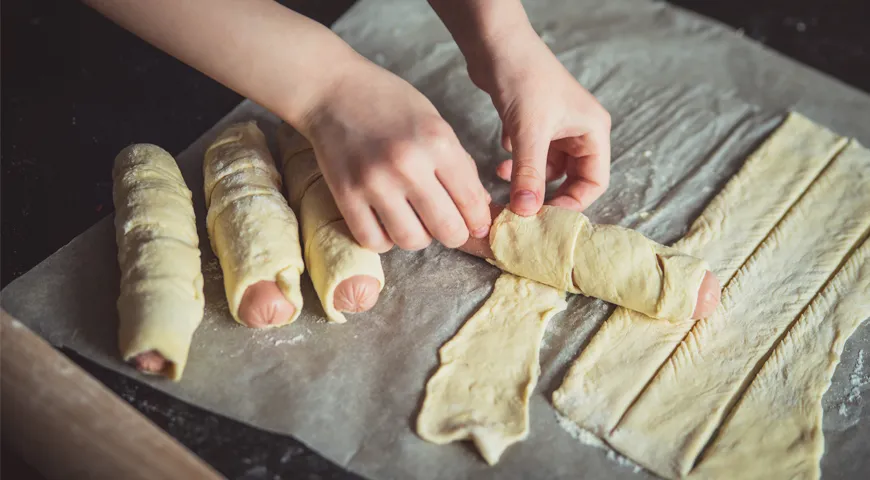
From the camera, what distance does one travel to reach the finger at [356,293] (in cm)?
190

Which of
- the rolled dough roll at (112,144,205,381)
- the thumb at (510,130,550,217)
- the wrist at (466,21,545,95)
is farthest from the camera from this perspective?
the wrist at (466,21,545,95)

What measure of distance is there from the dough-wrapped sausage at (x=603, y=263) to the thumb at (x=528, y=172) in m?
0.07

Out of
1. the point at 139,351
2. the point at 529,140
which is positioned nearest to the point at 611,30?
the point at 529,140

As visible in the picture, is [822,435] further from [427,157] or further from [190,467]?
[190,467]

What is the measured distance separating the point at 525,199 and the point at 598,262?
0.27 m

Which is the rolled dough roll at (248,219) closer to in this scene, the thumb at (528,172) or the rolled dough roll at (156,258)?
the rolled dough roll at (156,258)

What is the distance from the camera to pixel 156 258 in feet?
6.20

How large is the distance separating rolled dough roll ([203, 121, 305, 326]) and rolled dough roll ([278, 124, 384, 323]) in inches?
1.7

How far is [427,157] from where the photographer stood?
5.97 ft

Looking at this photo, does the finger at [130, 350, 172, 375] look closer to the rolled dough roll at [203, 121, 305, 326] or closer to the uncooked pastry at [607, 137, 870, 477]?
the rolled dough roll at [203, 121, 305, 326]

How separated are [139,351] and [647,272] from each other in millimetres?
1328

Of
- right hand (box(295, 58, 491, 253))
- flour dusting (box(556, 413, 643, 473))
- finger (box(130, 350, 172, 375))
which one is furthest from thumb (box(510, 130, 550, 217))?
finger (box(130, 350, 172, 375))

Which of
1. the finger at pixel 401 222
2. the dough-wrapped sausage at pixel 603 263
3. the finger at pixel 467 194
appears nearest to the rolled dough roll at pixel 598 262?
the dough-wrapped sausage at pixel 603 263

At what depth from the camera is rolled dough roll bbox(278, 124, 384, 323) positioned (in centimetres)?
191
